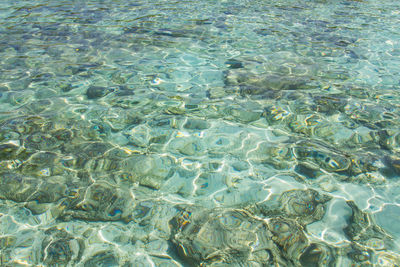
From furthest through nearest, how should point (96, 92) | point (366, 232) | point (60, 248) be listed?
point (96, 92)
point (366, 232)
point (60, 248)

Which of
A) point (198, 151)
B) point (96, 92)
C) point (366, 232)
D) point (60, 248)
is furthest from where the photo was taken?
point (96, 92)

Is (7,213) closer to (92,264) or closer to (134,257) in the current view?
(92,264)

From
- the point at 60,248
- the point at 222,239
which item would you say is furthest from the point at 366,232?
the point at 60,248

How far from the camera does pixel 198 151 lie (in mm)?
3520

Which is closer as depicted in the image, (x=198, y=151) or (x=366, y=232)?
(x=366, y=232)

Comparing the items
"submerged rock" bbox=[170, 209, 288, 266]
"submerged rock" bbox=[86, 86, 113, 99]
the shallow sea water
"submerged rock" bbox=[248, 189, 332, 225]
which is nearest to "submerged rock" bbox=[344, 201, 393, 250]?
the shallow sea water

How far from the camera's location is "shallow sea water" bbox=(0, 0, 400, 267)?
244 centimetres

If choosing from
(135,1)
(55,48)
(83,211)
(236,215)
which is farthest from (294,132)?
(135,1)

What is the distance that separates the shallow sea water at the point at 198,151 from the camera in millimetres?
2441

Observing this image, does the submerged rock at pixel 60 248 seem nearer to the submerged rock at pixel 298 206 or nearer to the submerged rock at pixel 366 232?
the submerged rock at pixel 298 206

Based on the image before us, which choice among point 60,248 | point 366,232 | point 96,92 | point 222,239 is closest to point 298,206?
point 366,232

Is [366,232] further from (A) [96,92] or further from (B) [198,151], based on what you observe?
(A) [96,92]

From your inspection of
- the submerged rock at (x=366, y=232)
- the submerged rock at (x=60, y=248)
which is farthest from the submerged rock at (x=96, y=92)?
the submerged rock at (x=366, y=232)

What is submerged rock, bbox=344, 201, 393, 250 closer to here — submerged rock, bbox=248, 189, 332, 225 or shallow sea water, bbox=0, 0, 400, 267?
shallow sea water, bbox=0, 0, 400, 267
